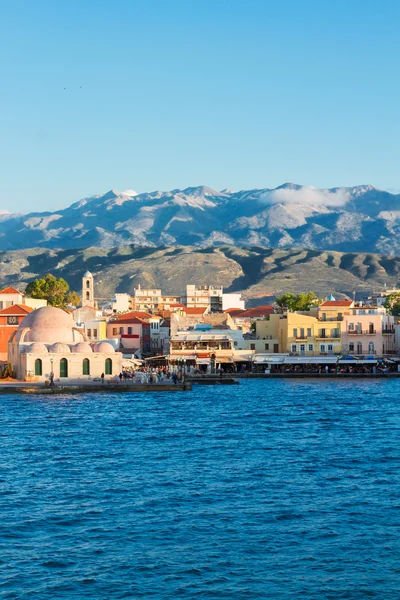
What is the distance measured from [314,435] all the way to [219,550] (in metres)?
21.4

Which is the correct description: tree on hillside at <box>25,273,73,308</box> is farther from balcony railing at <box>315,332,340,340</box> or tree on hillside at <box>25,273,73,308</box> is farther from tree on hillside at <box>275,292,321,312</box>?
balcony railing at <box>315,332,340,340</box>

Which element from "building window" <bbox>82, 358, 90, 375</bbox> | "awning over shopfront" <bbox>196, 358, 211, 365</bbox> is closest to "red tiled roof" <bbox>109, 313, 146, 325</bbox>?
"awning over shopfront" <bbox>196, 358, 211, 365</bbox>

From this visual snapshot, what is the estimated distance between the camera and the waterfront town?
7338cm

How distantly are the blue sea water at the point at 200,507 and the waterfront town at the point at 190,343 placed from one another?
2009 centimetres

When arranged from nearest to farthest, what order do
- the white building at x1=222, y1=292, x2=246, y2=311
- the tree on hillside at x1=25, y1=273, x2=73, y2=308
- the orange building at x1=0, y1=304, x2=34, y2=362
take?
the orange building at x1=0, y1=304, x2=34, y2=362
the tree on hillside at x1=25, y1=273, x2=73, y2=308
the white building at x1=222, y1=292, x2=246, y2=311

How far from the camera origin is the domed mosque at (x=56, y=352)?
72438 millimetres

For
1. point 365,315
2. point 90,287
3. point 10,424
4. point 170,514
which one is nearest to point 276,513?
point 170,514

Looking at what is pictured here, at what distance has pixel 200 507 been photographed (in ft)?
96.5

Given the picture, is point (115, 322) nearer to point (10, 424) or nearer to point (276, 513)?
point (10, 424)

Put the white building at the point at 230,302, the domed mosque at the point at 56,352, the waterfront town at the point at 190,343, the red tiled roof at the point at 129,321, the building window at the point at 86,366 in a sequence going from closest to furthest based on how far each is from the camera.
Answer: the domed mosque at the point at 56,352, the building window at the point at 86,366, the waterfront town at the point at 190,343, the red tiled roof at the point at 129,321, the white building at the point at 230,302

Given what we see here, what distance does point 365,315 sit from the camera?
9244 centimetres

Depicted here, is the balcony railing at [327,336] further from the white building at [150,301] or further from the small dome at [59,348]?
the white building at [150,301]

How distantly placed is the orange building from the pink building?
28.4 metres

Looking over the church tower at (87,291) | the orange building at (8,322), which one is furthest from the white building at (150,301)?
the orange building at (8,322)
